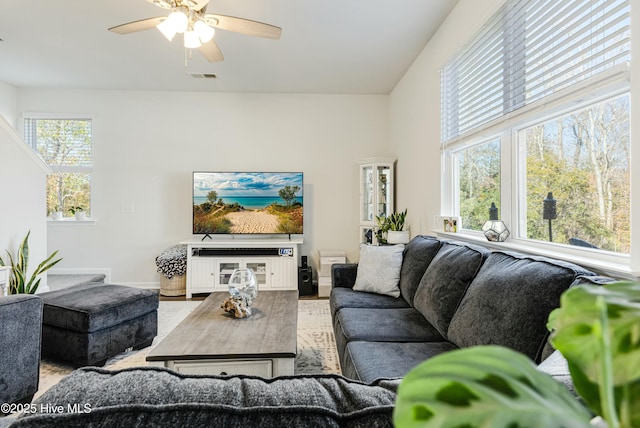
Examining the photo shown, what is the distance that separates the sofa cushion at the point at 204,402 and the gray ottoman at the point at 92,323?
2.05 m

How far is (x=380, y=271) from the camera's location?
272 centimetres

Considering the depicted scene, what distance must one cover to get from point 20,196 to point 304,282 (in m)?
2.97

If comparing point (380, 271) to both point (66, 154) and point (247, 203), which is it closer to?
point (247, 203)

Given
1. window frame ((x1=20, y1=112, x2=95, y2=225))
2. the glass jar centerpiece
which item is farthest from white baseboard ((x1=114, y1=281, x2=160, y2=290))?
the glass jar centerpiece

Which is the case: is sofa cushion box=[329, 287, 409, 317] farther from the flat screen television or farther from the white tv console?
the flat screen television

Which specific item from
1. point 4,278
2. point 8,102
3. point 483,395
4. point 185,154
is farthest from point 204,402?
point 8,102

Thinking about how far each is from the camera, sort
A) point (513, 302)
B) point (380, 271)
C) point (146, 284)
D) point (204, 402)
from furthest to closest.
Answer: point (146, 284) → point (380, 271) → point (513, 302) → point (204, 402)

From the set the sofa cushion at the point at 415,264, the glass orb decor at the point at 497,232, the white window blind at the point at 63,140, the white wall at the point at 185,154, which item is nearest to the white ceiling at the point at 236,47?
the white wall at the point at 185,154

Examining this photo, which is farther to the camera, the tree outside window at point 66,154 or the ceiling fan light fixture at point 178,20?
the tree outside window at point 66,154

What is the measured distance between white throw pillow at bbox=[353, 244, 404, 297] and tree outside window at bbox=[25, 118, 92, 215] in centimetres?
400

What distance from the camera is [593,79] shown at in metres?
1.43

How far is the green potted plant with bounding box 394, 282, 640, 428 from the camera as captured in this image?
217 mm

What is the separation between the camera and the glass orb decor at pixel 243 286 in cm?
217

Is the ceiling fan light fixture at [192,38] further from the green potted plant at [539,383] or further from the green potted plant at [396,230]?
the green potted plant at [396,230]
